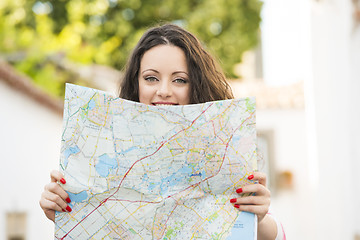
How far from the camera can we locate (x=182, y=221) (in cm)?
168

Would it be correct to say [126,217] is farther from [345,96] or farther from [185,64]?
[345,96]

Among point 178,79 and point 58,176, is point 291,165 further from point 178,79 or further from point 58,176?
point 58,176

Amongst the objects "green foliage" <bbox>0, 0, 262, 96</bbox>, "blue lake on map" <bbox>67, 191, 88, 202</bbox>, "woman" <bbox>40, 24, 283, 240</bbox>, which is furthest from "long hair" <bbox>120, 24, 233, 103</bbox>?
"green foliage" <bbox>0, 0, 262, 96</bbox>

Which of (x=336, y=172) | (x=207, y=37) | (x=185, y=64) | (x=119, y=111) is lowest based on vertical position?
(x=336, y=172)

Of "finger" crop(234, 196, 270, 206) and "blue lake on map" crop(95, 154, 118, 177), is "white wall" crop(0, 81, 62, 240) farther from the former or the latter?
"finger" crop(234, 196, 270, 206)

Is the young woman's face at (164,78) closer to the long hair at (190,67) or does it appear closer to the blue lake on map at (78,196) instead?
the long hair at (190,67)

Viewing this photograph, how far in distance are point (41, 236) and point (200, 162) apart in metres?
6.87

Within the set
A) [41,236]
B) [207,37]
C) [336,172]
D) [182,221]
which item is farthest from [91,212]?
[207,37]

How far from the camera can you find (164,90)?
1.83 m

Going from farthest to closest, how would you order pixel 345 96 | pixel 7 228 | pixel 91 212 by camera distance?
pixel 7 228, pixel 345 96, pixel 91 212

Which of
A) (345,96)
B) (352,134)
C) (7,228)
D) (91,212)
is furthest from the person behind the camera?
(352,134)

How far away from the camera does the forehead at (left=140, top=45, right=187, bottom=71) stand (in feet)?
6.24

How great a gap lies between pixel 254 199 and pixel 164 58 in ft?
1.98

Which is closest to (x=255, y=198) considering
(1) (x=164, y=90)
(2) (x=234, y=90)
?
(1) (x=164, y=90)
